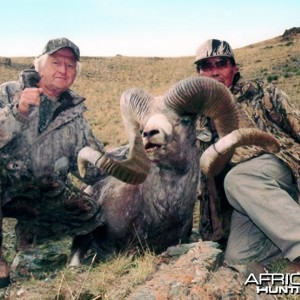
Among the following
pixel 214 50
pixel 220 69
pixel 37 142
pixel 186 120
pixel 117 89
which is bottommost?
pixel 117 89

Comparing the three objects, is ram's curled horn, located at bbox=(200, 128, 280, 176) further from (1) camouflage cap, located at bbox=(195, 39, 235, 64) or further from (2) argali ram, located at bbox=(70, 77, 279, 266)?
(1) camouflage cap, located at bbox=(195, 39, 235, 64)

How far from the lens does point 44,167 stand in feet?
20.1

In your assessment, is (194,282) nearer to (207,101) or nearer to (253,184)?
(253,184)

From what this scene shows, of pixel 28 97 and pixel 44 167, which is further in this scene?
pixel 44 167

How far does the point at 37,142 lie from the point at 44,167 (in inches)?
10.3

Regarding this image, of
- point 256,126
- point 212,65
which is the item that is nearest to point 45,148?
point 212,65

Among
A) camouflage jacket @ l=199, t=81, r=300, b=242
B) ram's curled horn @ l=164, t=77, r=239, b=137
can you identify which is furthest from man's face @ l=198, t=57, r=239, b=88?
ram's curled horn @ l=164, t=77, r=239, b=137

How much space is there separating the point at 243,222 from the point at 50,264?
6.18 ft

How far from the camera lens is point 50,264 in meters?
5.57

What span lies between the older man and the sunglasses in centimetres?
129

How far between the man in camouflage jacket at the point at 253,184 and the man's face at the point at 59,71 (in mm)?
1325

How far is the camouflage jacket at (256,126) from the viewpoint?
561 centimetres

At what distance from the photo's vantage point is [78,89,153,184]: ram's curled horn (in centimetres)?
525

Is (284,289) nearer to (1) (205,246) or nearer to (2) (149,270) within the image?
(1) (205,246)
